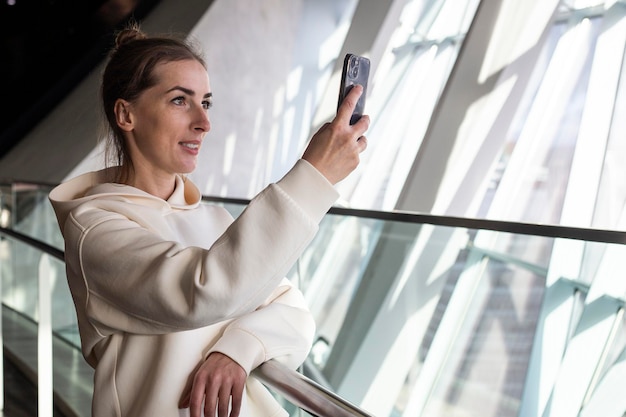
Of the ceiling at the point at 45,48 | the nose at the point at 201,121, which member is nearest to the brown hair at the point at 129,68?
the nose at the point at 201,121

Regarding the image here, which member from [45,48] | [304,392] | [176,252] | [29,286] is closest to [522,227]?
[304,392]

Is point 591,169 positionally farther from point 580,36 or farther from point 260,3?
point 260,3

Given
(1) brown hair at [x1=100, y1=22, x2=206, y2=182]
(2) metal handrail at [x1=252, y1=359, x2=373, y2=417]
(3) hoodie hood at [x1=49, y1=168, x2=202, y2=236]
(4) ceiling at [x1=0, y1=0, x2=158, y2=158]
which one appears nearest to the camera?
(2) metal handrail at [x1=252, y1=359, x2=373, y2=417]

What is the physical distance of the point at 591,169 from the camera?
939 cm

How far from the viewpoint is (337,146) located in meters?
1.20

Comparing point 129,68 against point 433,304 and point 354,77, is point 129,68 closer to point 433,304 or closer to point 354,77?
point 354,77

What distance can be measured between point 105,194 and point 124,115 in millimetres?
235

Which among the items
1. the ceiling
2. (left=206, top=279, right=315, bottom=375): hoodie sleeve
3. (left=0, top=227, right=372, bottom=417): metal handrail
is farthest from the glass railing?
the ceiling

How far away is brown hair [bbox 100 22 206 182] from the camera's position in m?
1.57

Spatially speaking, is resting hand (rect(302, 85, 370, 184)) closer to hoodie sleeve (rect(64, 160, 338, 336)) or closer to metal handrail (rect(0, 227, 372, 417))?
hoodie sleeve (rect(64, 160, 338, 336))

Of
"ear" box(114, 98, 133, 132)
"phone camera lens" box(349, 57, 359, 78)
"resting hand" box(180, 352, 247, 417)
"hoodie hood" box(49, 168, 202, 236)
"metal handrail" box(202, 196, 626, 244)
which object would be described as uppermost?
"metal handrail" box(202, 196, 626, 244)

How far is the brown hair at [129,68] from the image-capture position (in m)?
1.57

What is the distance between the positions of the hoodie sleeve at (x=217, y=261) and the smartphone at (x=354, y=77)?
0.15 meters

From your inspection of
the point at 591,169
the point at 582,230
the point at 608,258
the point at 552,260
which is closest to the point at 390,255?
the point at 552,260
